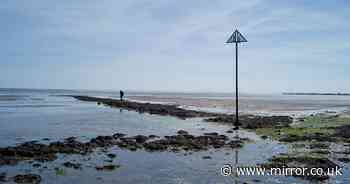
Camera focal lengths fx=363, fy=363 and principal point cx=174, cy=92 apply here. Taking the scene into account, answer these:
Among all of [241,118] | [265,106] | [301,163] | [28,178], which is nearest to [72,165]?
[28,178]

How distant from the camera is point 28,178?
11.3 meters

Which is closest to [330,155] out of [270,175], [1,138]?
[270,175]

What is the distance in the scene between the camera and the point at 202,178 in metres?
11.7

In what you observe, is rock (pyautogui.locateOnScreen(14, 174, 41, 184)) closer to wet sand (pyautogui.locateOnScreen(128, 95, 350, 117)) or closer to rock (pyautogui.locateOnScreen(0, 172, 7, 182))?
rock (pyautogui.locateOnScreen(0, 172, 7, 182))

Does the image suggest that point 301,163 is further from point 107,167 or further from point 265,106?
point 265,106

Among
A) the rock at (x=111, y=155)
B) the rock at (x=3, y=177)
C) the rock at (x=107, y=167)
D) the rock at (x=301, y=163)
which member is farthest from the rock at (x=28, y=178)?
the rock at (x=301, y=163)

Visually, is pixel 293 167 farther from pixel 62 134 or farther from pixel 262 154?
pixel 62 134

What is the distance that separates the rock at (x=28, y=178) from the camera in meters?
11.0

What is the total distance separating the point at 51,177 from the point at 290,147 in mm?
11388

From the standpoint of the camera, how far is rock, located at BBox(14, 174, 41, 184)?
11.0 metres

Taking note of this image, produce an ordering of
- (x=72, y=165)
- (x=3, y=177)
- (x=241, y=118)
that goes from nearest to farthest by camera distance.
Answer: (x=3, y=177) → (x=72, y=165) → (x=241, y=118)

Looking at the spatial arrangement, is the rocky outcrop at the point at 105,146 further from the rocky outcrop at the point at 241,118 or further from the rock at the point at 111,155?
the rocky outcrop at the point at 241,118

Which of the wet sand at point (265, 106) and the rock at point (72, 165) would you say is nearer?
the rock at point (72, 165)

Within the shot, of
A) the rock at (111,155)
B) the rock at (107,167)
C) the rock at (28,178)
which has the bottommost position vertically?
the rock at (111,155)
